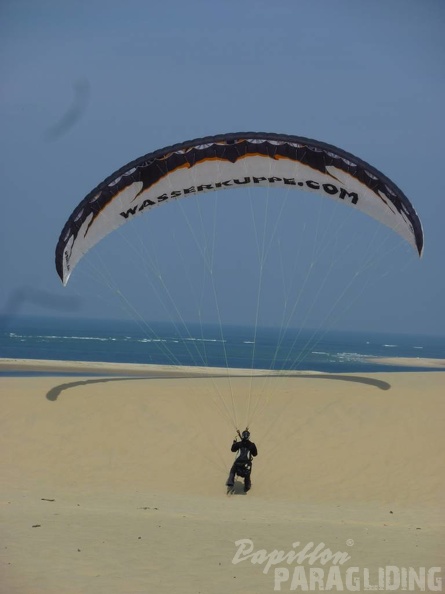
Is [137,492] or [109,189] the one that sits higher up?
[109,189]

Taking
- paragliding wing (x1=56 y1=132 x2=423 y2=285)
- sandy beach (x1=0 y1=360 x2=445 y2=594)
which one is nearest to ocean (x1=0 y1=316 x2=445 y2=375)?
sandy beach (x1=0 y1=360 x2=445 y2=594)

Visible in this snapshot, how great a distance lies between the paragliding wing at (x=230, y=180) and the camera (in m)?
12.5

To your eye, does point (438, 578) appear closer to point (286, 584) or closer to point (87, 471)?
point (286, 584)

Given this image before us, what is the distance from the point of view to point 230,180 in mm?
13820

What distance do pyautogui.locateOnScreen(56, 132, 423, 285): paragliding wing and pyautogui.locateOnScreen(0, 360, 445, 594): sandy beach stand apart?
12.7 ft

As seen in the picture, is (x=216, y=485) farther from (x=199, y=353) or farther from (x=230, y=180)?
(x=199, y=353)

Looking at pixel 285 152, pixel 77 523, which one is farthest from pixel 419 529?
pixel 285 152

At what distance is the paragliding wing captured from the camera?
41.1ft

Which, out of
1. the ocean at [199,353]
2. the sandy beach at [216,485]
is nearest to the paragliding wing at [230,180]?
the sandy beach at [216,485]

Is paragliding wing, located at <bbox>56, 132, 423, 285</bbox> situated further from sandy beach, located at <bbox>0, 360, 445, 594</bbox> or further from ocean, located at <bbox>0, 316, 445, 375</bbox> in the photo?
ocean, located at <bbox>0, 316, 445, 375</bbox>

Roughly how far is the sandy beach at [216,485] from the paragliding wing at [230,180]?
3873mm

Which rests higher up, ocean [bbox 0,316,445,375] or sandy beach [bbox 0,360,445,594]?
ocean [bbox 0,316,445,375]

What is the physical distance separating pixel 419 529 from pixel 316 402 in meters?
7.19

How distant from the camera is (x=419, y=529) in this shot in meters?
9.41
